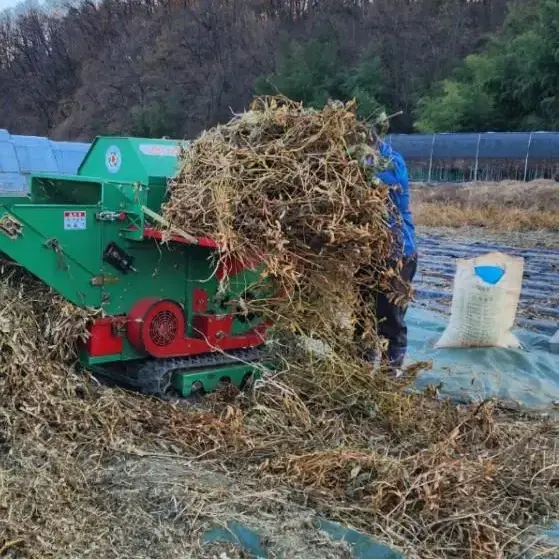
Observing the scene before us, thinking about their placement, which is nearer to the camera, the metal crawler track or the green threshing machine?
the green threshing machine

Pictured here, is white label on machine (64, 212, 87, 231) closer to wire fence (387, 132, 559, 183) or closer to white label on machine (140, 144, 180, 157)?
white label on machine (140, 144, 180, 157)

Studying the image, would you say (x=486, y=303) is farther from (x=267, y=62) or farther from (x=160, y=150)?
(x=267, y=62)

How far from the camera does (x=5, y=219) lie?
400 cm

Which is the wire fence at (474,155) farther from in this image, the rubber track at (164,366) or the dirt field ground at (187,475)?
the dirt field ground at (187,475)

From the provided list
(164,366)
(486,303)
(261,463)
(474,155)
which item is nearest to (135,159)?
(164,366)

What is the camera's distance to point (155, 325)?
14.6 ft

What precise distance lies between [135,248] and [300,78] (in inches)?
1477

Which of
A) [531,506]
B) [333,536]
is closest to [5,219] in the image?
[333,536]

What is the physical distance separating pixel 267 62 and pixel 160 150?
1733 inches

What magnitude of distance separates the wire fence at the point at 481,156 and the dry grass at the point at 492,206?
215cm

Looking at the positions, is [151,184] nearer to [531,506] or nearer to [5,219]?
[5,219]

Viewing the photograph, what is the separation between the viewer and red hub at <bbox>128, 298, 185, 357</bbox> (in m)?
4.38

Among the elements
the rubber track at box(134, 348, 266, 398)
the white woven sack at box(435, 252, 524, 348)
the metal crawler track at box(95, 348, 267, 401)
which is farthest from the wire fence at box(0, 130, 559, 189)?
the rubber track at box(134, 348, 266, 398)

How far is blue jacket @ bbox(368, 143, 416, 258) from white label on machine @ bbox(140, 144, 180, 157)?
1288 mm
